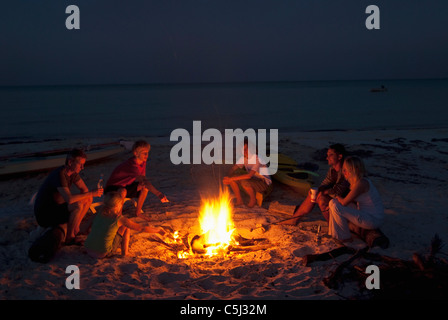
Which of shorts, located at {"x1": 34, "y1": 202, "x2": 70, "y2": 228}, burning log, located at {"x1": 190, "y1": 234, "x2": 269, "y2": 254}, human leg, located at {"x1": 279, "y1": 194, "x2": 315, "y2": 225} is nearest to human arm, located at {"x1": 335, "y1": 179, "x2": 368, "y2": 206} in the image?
human leg, located at {"x1": 279, "y1": 194, "x2": 315, "y2": 225}

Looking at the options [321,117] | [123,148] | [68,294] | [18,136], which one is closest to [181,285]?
[68,294]

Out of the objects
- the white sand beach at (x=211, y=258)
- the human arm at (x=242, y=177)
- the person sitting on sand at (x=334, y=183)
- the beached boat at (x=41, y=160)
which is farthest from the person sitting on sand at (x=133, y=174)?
the beached boat at (x=41, y=160)

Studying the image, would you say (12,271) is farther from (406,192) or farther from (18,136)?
(18,136)

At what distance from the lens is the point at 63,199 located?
502 centimetres

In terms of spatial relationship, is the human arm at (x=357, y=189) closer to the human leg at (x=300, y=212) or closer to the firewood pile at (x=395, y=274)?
the firewood pile at (x=395, y=274)

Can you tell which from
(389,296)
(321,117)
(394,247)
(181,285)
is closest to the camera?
(389,296)

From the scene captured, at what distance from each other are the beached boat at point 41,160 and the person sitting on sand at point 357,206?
26.3 feet

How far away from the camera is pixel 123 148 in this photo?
11.8m

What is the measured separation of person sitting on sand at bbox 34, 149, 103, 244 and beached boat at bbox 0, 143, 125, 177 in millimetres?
5218

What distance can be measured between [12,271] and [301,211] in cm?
452

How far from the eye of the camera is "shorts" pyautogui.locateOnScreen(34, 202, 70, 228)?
4984 millimetres

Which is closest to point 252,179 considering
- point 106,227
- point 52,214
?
point 106,227

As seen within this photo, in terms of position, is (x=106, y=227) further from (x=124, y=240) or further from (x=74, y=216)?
(x=74, y=216)

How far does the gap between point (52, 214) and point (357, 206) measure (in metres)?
4.67
